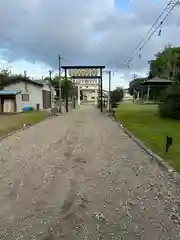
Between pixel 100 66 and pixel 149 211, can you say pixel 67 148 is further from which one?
pixel 100 66

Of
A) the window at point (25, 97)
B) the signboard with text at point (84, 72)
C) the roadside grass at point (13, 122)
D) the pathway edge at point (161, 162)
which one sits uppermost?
the signboard with text at point (84, 72)

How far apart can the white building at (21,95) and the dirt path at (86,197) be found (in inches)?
1585

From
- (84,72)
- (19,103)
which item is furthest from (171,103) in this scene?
(19,103)

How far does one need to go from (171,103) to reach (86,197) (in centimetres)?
2383

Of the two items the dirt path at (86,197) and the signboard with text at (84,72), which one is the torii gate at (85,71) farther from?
the dirt path at (86,197)

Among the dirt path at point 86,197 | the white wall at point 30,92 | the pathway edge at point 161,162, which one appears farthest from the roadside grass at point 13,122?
the white wall at point 30,92

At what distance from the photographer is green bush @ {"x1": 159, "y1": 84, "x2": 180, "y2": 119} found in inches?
1165

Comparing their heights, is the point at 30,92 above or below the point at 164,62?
below

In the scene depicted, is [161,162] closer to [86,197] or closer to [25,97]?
[86,197]

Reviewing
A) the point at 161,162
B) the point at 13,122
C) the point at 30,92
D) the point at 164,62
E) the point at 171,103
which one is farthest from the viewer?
the point at 164,62

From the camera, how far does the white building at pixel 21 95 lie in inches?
2040

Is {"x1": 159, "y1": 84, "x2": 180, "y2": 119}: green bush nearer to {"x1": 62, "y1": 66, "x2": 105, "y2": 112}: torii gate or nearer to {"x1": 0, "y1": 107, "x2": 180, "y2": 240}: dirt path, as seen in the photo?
{"x1": 0, "y1": 107, "x2": 180, "y2": 240}: dirt path

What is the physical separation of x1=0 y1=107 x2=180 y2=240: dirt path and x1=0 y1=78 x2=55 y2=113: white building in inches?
1585

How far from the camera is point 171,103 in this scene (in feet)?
98.1
